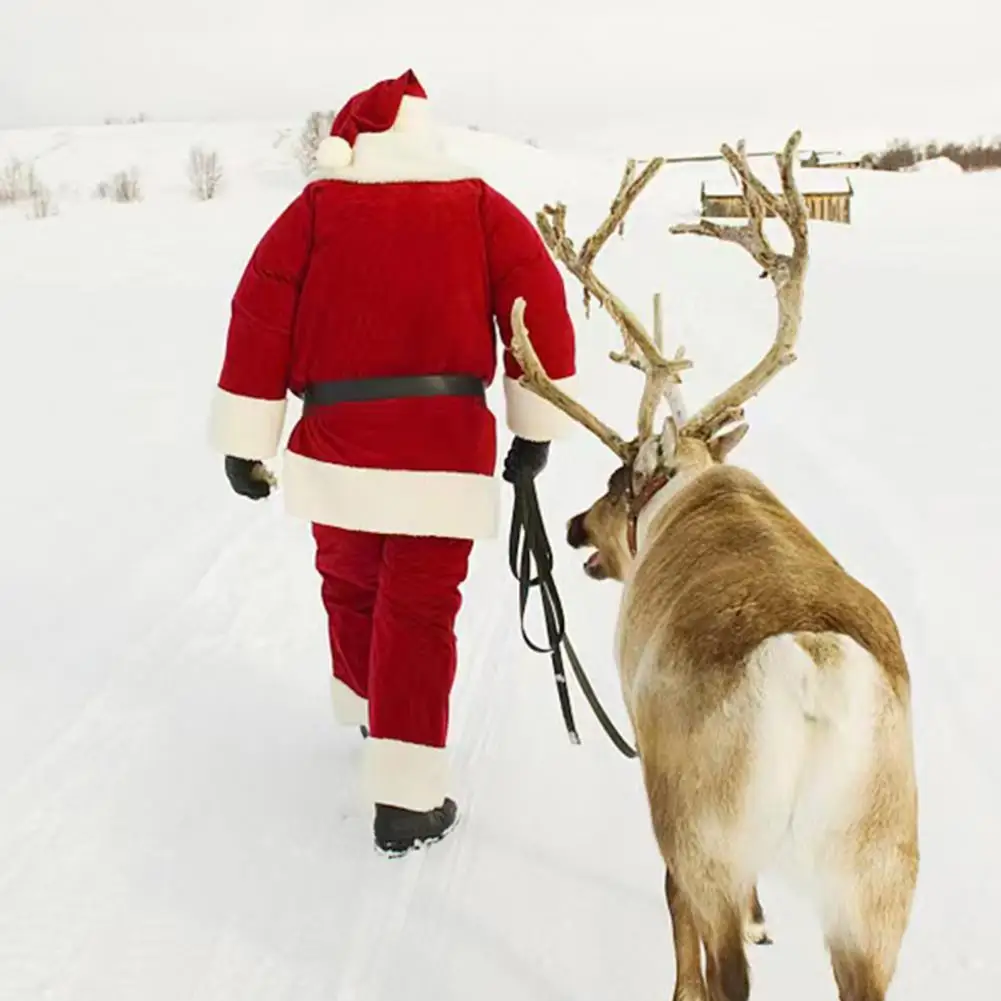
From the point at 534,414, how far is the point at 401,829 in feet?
4.16

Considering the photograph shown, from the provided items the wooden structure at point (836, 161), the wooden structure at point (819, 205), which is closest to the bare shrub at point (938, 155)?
the wooden structure at point (836, 161)

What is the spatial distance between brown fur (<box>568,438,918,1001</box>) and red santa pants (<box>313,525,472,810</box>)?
935 mm

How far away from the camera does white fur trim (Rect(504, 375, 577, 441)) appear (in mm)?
3432

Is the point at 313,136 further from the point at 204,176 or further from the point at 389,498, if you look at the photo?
the point at 204,176

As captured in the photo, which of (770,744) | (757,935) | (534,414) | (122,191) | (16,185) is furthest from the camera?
(122,191)

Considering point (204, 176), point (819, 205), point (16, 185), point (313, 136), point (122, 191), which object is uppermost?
point (313, 136)

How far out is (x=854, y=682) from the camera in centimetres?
198

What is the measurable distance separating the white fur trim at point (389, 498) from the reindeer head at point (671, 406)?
381 millimetres

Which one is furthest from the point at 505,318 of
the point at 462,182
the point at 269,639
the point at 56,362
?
the point at 56,362

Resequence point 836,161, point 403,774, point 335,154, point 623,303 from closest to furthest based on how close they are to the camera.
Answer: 1. point 335,154
2. point 403,774
3. point 623,303
4. point 836,161

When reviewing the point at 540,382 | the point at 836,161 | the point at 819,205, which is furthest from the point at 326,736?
the point at 836,161

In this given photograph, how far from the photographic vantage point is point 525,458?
11.8ft

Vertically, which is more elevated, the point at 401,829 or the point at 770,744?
the point at 770,744

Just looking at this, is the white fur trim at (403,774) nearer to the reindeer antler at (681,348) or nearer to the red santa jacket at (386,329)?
the red santa jacket at (386,329)
